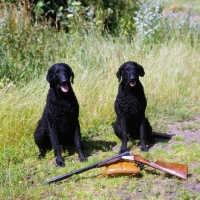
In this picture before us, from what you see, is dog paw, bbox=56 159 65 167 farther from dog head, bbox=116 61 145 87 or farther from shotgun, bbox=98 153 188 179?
dog head, bbox=116 61 145 87

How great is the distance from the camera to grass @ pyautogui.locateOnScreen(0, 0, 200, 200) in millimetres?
3797

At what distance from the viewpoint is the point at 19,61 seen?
677cm

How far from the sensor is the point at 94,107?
5.75 metres

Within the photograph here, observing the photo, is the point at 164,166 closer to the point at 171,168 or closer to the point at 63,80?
the point at 171,168

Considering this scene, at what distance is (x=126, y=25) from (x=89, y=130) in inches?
172

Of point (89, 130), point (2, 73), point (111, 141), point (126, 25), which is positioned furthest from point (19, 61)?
point (126, 25)

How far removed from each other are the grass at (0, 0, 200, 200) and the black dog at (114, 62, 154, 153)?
0.28 m

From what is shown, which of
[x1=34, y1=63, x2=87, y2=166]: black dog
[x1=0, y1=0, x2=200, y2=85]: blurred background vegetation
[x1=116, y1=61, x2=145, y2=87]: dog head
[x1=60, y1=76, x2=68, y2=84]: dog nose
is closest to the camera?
[x1=60, y1=76, x2=68, y2=84]: dog nose

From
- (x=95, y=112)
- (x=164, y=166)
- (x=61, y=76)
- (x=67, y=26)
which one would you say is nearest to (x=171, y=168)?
(x=164, y=166)

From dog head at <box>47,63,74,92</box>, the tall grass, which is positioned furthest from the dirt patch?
the tall grass

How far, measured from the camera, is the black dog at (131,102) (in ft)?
14.7

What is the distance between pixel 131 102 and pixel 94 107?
1.30m

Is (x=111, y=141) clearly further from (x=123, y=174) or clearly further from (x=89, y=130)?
(x=123, y=174)

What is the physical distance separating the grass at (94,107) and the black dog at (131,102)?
0.91ft
